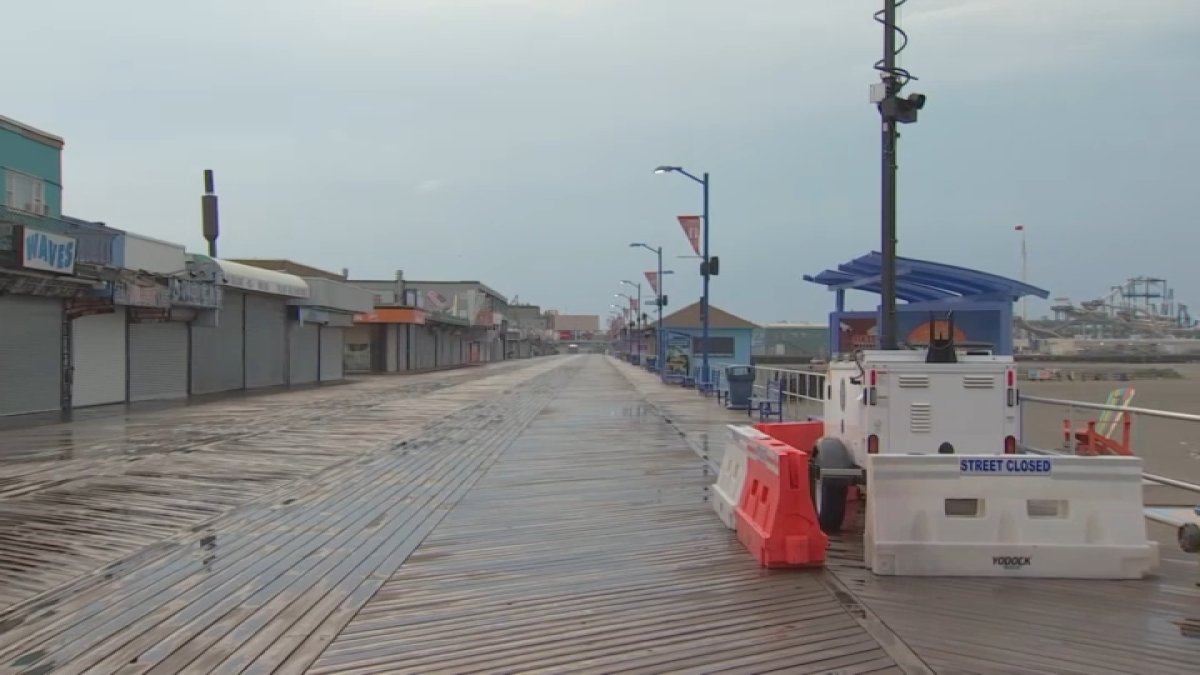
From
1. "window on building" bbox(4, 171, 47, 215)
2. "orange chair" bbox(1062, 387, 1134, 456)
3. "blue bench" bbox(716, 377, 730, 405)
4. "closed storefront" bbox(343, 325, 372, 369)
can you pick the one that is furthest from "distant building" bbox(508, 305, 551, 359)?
"orange chair" bbox(1062, 387, 1134, 456)

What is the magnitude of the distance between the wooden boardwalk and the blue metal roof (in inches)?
203

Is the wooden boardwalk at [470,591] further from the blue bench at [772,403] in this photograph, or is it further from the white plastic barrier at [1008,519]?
the blue bench at [772,403]

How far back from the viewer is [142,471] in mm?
12922

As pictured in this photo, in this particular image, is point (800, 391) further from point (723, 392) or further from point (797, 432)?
point (797, 432)

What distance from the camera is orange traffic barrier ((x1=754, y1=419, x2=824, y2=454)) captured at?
1066 centimetres

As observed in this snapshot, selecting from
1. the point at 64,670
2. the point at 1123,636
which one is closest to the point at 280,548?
the point at 64,670

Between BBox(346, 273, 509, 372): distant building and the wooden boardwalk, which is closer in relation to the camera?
the wooden boardwalk

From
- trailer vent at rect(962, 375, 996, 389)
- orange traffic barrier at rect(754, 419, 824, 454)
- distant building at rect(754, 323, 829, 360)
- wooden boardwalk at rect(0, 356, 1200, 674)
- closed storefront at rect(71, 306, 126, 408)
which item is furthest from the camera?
distant building at rect(754, 323, 829, 360)

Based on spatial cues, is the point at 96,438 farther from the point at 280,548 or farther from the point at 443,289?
the point at 443,289

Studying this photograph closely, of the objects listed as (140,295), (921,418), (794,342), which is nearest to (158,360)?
(140,295)

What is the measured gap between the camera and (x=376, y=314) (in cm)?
5712

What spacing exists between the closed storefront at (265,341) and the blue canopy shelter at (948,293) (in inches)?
996

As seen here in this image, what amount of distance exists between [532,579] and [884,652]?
9.07 feet

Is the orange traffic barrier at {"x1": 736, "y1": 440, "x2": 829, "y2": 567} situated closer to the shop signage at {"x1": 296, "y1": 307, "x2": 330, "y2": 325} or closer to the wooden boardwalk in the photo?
the wooden boardwalk
